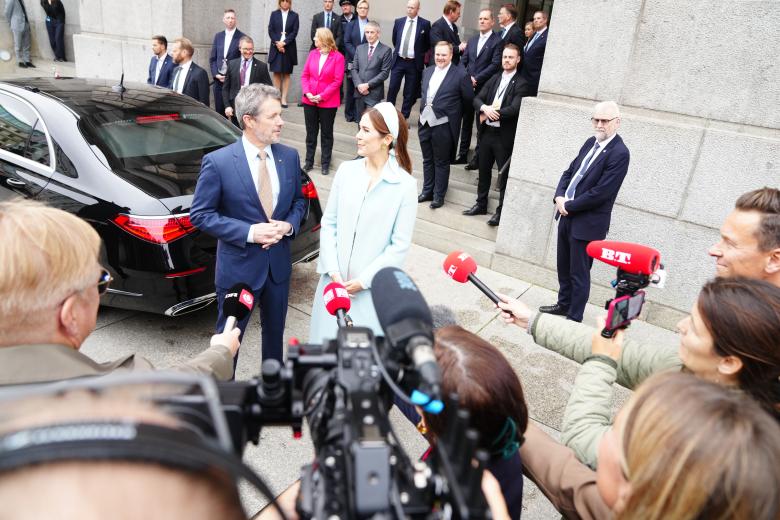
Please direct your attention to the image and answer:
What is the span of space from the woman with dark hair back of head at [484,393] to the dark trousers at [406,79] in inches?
315

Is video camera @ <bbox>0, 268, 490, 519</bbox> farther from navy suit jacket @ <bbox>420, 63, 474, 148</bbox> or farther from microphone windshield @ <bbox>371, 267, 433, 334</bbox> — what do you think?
navy suit jacket @ <bbox>420, 63, 474, 148</bbox>

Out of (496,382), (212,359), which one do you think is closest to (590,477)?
(496,382)

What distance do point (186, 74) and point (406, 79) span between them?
3437 mm

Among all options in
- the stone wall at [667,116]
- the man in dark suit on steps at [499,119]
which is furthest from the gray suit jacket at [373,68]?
the stone wall at [667,116]

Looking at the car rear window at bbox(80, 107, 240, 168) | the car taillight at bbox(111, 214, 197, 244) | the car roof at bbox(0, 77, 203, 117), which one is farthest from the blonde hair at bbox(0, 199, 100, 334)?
the car roof at bbox(0, 77, 203, 117)

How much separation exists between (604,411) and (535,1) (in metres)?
12.8

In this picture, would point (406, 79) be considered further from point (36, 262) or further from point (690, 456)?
point (690, 456)

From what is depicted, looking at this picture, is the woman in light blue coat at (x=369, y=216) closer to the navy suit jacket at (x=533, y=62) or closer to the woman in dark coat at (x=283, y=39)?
the navy suit jacket at (x=533, y=62)

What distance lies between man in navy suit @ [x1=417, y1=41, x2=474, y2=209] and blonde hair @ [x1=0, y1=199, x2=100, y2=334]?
18.2 ft

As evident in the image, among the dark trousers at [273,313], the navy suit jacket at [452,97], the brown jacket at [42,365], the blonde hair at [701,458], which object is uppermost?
the navy suit jacket at [452,97]

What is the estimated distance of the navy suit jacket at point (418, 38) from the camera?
8.83 m

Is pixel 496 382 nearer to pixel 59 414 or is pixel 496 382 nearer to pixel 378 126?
pixel 59 414

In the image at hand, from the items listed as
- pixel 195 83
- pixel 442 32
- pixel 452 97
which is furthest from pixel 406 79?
pixel 195 83

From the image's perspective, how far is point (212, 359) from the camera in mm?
1710
